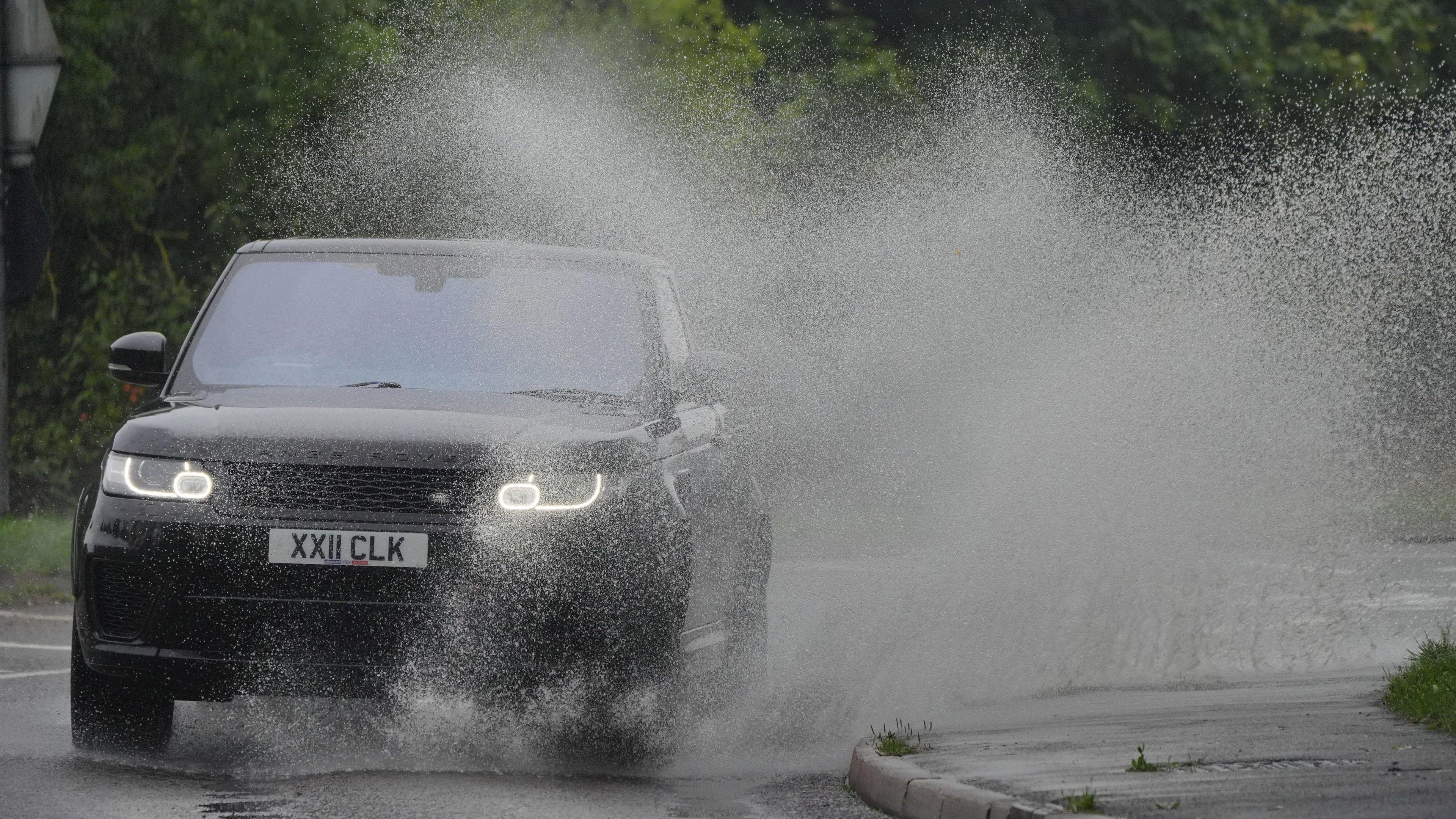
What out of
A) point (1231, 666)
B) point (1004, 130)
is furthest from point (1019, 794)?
point (1004, 130)

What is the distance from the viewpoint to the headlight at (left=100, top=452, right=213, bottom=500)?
748 centimetres

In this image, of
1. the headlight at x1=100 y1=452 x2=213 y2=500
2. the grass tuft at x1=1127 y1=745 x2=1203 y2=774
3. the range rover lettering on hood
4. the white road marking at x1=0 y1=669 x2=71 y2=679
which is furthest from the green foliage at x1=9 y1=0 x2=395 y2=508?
the grass tuft at x1=1127 y1=745 x2=1203 y2=774

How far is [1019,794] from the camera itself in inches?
262

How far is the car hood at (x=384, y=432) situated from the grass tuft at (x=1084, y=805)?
1891 mm

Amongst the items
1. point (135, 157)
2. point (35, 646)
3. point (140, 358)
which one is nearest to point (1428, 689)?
point (140, 358)

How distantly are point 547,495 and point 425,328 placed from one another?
1.41m

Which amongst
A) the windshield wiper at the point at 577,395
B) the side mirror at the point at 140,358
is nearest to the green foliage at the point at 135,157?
the side mirror at the point at 140,358

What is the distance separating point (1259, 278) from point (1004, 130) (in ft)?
15.2

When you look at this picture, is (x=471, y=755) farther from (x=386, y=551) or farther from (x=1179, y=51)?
(x=1179, y=51)

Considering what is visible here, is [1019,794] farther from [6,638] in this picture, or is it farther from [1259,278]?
[1259,278]

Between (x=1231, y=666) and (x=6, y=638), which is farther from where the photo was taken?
(x=6, y=638)

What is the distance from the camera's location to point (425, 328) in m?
8.60

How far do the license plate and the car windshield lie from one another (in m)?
0.99

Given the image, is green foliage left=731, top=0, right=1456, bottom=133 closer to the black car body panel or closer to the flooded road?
the flooded road
